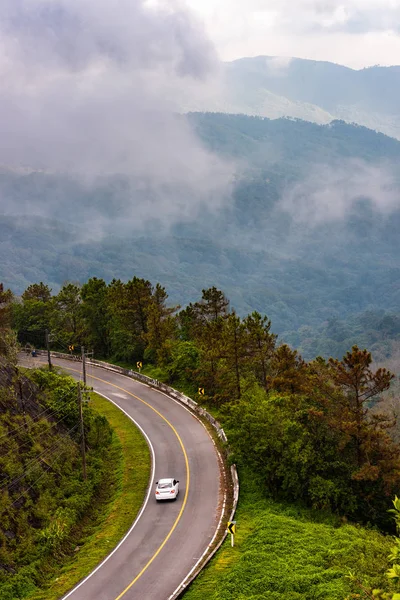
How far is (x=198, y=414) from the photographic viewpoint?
178 feet

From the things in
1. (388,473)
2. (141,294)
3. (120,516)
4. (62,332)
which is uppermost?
(141,294)

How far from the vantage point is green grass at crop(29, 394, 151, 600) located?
2891 centimetres

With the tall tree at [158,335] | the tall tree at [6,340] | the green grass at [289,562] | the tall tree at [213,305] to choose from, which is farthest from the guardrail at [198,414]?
the tall tree at [6,340]

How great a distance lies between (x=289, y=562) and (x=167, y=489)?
1238 centimetres

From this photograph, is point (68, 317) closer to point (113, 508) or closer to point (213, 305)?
point (213, 305)

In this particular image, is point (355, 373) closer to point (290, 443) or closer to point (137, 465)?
point (290, 443)

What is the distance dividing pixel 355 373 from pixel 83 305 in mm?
51223

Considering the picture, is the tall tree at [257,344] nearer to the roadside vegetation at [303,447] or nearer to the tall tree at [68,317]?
the roadside vegetation at [303,447]

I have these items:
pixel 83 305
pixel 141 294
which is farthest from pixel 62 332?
pixel 141 294

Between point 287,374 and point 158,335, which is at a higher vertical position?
point 158,335

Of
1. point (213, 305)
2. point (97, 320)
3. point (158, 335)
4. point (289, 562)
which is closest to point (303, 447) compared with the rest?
point (289, 562)

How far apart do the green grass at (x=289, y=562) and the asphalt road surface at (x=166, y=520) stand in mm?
2121

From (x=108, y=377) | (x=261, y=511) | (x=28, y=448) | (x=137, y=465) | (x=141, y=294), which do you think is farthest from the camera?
(x=141, y=294)

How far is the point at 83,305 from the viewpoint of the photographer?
3182 inches
